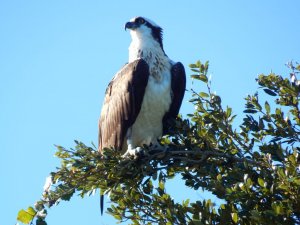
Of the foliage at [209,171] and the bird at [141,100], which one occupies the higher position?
the bird at [141,100]

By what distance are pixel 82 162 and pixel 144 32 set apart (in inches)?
114

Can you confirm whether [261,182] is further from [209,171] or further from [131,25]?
[131,25]

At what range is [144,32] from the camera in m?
7.91

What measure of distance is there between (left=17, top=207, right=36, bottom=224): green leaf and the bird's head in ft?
11.6

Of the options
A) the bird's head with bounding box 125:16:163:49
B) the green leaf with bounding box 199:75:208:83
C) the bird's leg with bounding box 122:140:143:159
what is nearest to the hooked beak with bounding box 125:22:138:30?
the bird's head with bounding box 125:16:163:49

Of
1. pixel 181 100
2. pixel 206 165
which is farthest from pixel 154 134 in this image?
pixel 206 165

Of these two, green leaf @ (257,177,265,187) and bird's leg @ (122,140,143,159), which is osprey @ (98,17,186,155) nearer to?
bird's leg @ (122,140,143,159)

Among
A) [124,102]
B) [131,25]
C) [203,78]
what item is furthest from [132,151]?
[131,25]

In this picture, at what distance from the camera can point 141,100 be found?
696cm

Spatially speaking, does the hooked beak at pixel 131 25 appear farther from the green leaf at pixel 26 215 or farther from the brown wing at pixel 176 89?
the green leaf at pixel 26 215

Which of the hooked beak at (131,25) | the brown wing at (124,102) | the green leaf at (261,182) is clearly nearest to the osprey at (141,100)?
the brown wing at (124,102)

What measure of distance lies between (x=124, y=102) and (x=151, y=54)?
0.77 metres

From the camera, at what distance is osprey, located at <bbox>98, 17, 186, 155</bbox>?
6949mm

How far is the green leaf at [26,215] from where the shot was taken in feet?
15.4
